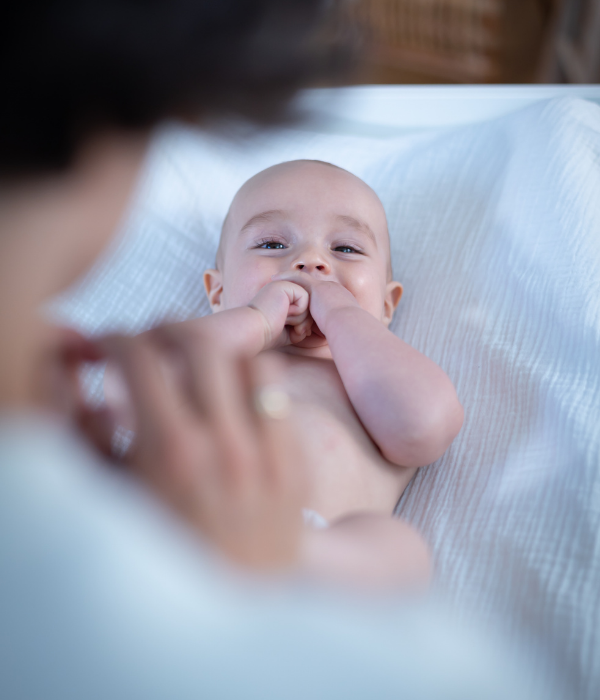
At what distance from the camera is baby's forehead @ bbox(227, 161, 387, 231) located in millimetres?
888

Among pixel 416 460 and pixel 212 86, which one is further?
pixel 416 460

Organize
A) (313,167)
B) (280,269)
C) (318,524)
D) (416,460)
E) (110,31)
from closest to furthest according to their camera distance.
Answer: (110,31), (318,524), (416,460), (280,269), (313,167)

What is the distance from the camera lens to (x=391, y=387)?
695mm

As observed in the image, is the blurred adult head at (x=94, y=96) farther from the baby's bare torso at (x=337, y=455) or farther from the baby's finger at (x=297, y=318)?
the baby's finger at (x=297, y=318)

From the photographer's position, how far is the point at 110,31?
288 millimetres

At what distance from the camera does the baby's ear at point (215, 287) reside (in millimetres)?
957

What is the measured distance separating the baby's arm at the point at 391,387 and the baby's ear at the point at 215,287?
8.9 inches

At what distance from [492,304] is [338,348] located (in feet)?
0.95

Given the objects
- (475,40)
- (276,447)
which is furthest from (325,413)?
(475,40)

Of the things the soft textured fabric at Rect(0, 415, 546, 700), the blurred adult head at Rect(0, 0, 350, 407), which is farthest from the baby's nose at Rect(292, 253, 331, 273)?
the soft textured fabric at Rect(0, 415, 546, 700)

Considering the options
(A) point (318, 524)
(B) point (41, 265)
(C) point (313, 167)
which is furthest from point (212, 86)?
(C) point (313, 167)

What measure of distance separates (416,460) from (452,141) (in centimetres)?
68

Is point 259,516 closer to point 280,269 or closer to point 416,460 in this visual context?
point 416,460

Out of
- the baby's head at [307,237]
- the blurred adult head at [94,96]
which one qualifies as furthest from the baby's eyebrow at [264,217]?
the blurred adult head at [94,96]
